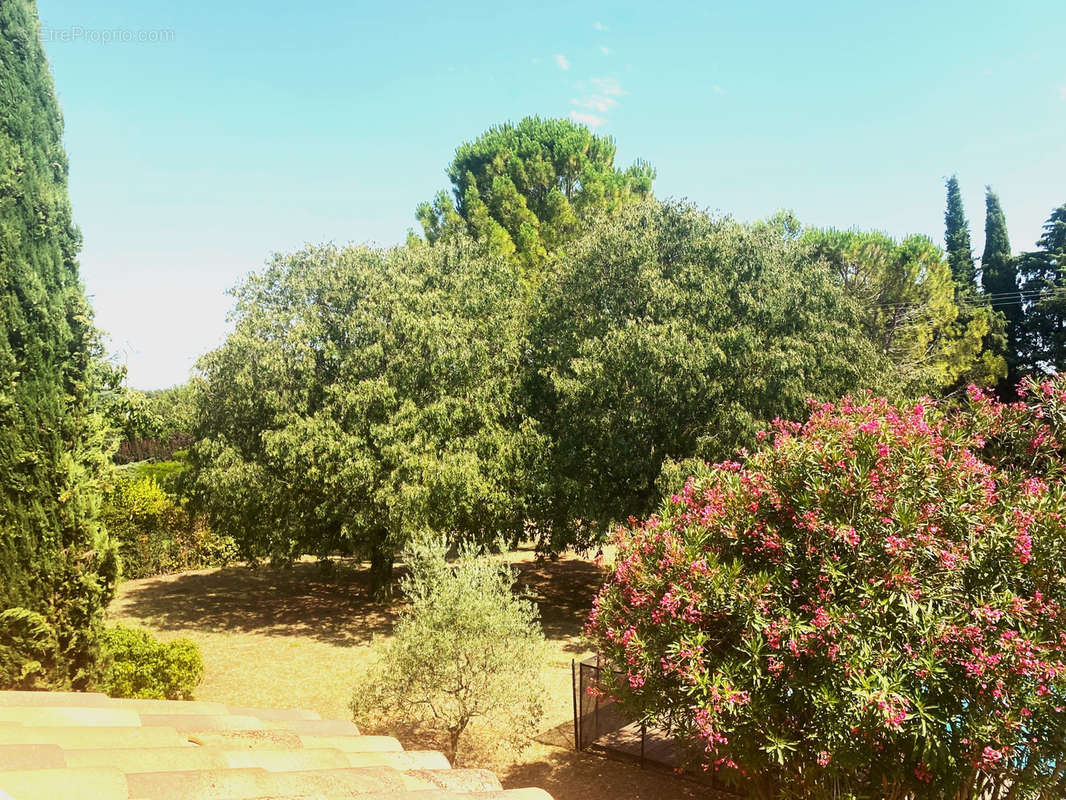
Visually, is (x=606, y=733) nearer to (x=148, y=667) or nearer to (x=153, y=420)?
(x=148, y=667)

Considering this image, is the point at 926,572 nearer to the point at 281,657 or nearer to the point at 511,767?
the point at 511,767

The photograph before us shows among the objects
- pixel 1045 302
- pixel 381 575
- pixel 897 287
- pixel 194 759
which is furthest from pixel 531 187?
pixel 194 759

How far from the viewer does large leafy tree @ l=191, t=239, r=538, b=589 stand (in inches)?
691

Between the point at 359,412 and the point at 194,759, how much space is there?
45.0ft

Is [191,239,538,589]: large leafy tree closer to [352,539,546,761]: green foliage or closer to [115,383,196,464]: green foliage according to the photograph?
[115,383,196,464]: green foliage

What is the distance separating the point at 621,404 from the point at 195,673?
11.6 m

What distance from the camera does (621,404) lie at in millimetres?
18750

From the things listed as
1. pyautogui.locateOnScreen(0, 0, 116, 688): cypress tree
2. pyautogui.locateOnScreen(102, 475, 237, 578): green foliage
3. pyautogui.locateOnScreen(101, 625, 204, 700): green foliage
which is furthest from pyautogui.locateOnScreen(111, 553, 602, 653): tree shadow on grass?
pyautogui.locateOnScreen(0, 0, 116, 688): cypress tree

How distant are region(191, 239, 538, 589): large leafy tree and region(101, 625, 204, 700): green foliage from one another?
5.14 meters

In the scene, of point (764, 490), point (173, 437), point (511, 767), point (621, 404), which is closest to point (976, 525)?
point (764, 490)

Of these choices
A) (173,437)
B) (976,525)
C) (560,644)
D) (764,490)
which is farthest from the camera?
(173,437)

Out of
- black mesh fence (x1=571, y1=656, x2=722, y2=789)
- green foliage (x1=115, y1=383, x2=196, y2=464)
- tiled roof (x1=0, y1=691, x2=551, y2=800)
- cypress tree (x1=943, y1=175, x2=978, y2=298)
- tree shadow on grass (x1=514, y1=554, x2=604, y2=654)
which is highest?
cypress tree (x1=943, y1=175, x2=978, y2=298)

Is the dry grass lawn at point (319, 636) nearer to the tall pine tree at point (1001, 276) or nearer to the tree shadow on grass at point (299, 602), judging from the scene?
the tree shadow on grass at point (299, 602)

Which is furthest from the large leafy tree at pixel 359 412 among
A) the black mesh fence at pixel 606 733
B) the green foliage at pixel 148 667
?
the black mesh fence at pixel 606 733
